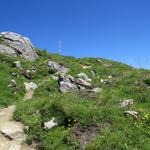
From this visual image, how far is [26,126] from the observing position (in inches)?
653

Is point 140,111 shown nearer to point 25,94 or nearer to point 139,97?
point 139,97

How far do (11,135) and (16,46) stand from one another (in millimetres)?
20862

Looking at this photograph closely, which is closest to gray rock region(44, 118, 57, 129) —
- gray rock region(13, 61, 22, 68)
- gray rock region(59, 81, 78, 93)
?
gray rock region(59, 81, 78, 93)

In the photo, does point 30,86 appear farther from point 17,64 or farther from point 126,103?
point 126,103

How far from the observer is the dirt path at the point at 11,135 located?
14.8m

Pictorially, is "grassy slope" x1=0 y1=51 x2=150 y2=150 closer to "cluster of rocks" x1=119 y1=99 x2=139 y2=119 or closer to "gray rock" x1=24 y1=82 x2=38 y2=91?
"cluster of rocks" x1=119 y1=99 x2=139 y2=119

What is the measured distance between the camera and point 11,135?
51.6ft

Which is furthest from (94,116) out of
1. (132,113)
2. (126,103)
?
(126,103)

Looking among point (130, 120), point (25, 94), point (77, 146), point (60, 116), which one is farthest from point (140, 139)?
point (25, 94)

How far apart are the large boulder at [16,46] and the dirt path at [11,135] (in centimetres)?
1679

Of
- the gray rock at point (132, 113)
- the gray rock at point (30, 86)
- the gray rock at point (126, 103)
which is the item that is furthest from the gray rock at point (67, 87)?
the gray rock at point (132, 113)

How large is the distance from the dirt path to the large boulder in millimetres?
16791

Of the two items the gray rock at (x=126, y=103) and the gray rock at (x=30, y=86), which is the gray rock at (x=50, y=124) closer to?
the gray rock at (x=126, y=103)

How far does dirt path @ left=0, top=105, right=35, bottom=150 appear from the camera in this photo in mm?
14766
